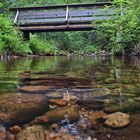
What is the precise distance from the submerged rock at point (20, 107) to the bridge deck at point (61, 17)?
14.4 m

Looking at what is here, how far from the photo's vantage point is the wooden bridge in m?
18.8

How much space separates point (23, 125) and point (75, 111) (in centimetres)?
75

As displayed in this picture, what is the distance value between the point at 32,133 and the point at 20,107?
95 centimetres

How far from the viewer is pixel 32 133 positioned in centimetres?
274

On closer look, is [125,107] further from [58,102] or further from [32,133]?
[32,133]

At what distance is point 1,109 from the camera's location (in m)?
3.56

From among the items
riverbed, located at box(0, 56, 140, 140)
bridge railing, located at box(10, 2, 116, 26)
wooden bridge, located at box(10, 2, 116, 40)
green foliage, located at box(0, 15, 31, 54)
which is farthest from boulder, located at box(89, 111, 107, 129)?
bridge railing, located at box(10, 2, 116, 26)

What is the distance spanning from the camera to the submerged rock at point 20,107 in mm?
3244

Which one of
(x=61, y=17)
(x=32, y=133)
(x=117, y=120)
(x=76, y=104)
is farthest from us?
(x=61, y=17)

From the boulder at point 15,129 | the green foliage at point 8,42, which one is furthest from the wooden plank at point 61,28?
the boulder at point 15,129

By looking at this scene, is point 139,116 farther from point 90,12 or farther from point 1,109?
point 90,12

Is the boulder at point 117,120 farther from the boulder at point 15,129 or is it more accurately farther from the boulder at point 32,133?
the boulder at point 15,129

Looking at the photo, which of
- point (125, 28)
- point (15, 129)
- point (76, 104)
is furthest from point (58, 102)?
point (125, 28)

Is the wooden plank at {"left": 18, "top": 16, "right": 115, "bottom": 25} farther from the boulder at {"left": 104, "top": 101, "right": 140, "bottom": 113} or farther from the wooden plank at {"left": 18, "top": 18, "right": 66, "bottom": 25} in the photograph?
the boulder at {"left": 104, "top": 101, "right": 140, "bottom": 113}
